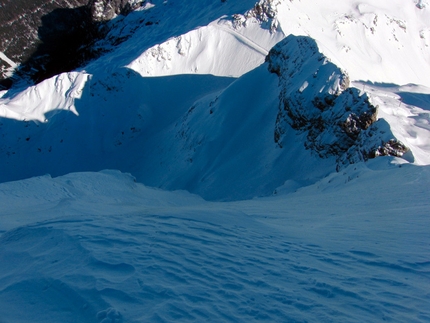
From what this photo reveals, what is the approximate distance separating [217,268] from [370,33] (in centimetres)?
3432

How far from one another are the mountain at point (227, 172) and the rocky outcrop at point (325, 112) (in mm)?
67

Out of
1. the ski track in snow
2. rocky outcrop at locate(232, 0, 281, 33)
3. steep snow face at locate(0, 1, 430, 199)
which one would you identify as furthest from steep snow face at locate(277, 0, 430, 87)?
the ski track in snow

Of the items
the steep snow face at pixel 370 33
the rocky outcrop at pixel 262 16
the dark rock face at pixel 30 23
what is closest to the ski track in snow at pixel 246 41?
the rocky outcrop at pixel 262 16

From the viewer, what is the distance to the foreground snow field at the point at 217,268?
2898 mm

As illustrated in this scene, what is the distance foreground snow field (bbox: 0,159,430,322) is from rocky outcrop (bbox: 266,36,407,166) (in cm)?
651

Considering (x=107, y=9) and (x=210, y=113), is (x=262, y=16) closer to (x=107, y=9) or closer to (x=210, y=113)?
(x=210, y=113)

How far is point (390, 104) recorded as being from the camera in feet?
62.5

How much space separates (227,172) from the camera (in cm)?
1758

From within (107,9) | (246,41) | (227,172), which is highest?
(107,9)

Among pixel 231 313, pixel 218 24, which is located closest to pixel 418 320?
pixel 231 313

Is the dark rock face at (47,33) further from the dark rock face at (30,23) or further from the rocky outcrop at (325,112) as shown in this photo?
the rocky outcrop at (325,112)

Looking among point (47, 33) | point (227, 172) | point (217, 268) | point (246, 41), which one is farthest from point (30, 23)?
point (217, 268)

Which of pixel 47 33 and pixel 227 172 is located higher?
pixel 47 33

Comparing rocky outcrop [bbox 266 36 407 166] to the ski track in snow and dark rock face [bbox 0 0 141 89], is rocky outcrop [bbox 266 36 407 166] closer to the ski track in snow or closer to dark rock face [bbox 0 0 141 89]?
the ski track in snow
